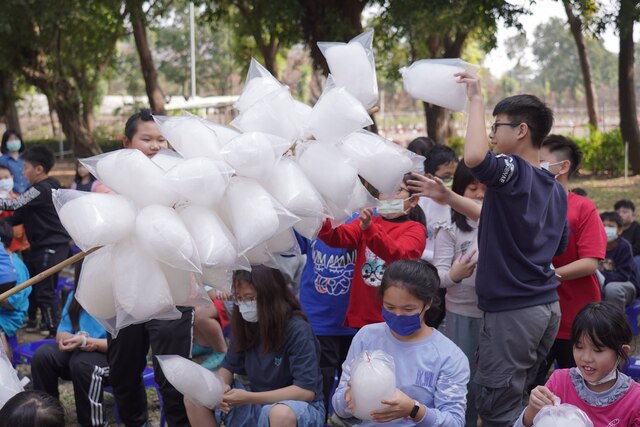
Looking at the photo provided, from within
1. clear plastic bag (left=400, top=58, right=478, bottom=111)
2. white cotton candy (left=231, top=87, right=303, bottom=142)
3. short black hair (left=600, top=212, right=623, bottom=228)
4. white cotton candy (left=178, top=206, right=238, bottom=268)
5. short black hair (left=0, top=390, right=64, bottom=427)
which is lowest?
short black hair (left=600, top=212, right=623, bottom=228)

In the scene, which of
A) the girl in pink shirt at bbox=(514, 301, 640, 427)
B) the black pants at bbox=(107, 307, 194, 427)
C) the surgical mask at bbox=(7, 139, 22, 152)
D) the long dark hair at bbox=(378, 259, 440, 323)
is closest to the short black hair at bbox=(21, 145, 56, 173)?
the surgical mask at bbox=(7, 139, 22, 152)

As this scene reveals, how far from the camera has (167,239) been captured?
2.30 metres

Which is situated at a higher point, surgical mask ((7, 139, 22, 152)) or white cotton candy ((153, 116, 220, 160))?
white cotton candy ((153, 116, 220, 160))

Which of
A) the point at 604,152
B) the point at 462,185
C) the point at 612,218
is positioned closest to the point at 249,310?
the point at 462,185

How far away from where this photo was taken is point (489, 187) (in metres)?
3.01

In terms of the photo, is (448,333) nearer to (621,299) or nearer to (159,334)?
(159,334)

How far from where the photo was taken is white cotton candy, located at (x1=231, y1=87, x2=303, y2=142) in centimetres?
255

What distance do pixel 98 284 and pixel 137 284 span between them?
0.21 metres

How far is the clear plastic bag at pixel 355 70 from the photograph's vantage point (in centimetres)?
270

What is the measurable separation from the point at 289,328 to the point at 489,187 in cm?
127

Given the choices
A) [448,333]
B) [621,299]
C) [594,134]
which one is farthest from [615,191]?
[448,333]

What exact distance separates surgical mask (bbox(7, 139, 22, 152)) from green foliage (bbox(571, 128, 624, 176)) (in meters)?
13.2

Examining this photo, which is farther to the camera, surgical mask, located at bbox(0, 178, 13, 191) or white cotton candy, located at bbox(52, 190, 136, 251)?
surgical mask, located at bbox(0, 178, 13, 191)

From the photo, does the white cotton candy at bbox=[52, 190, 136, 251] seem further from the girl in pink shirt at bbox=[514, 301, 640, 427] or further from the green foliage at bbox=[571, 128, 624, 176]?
the green foliage at bbox=[571, 128, 624, 176]
